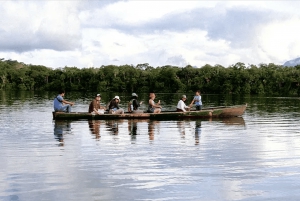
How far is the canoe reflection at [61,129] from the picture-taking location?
637 inches

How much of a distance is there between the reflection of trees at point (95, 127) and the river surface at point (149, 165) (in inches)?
4.9

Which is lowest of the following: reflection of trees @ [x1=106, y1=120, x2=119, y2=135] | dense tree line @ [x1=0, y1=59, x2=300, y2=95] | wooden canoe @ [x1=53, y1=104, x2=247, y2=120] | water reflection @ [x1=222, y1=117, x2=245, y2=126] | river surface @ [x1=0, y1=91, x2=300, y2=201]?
river surface @ [x1=0, y1=91, x2=300, y2=201]

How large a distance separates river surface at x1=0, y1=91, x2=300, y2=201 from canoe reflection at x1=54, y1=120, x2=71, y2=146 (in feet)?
0.14

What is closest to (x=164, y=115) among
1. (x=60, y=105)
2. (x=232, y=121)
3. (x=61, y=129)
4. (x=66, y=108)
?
(x=232, y=121)

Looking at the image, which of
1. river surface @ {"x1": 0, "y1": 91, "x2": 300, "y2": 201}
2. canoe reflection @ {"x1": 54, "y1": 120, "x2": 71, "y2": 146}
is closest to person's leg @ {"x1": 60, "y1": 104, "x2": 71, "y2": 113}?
canoe reflection @ {"x1": 54, "y1": 120, "x2": 71, "y2": 146}

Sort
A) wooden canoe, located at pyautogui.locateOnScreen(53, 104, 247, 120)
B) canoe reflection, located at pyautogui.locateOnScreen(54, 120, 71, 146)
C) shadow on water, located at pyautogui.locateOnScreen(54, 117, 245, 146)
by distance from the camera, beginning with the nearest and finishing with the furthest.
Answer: canoe reflection, located at pyautogui.locateOnScreen(54, 120, 71, 146), shadow on water, located at pyautogui.locateOnScreen(54, 117, 245, 146), wooden canoe, located at pyautogui.locateOnScreen(53, 104, 247, 120)

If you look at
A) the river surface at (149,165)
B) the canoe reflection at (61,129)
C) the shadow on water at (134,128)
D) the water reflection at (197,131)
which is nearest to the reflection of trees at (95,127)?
the shadow on water at (134,128)

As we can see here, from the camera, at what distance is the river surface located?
850 centimetres

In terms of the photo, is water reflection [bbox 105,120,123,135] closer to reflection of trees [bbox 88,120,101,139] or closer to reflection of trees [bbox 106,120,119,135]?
reflection of trees [bbox 106,120,119,135]

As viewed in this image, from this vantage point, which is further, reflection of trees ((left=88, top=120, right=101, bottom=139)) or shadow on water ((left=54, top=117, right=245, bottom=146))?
reflection of trees ((left=88, top=120, right=101, bottom=139))

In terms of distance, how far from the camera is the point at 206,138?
16.6 meters

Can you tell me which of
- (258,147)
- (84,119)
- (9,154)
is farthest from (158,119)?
(9,154)

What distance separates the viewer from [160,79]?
120812 millimetres

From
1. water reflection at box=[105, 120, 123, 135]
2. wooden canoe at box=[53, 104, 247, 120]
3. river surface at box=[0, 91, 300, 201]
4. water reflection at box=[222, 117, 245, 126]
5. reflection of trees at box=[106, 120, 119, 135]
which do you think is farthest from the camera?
wooden canoe at box=[53, 104, 247, 120]
